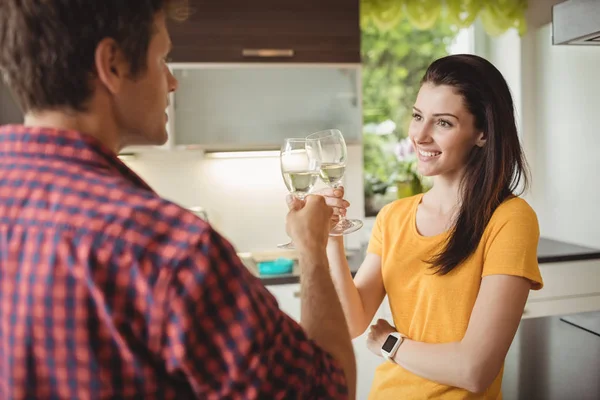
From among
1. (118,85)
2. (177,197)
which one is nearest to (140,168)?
(177,197)

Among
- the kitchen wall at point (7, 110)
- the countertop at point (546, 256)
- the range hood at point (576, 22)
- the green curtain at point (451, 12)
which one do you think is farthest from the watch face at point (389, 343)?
the green curtain at point (451, 12)

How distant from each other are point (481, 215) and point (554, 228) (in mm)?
2247

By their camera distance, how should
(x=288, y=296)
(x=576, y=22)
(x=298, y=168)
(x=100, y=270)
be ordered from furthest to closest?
(x=288, y=296)
(x=576, y=22)
(x=298, y=168)
(x=100, y=270)

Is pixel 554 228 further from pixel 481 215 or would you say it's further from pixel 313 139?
pixel 313 139

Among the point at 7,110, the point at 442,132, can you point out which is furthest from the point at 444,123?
the point at 7,110

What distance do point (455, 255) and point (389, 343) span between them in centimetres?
23

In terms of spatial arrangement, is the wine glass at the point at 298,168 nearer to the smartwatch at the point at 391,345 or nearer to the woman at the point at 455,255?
the woman at the point at 455,255

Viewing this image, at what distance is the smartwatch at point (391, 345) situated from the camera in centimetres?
126

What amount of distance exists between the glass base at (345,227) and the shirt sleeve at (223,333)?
542 mm

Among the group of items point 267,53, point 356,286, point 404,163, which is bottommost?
point 356,286

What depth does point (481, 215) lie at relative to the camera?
127 cm

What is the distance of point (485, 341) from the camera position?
3.75 ft

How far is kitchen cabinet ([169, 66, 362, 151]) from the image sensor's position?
2.83 metres

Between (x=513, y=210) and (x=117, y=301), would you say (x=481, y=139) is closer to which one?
(x=513, y=210)
